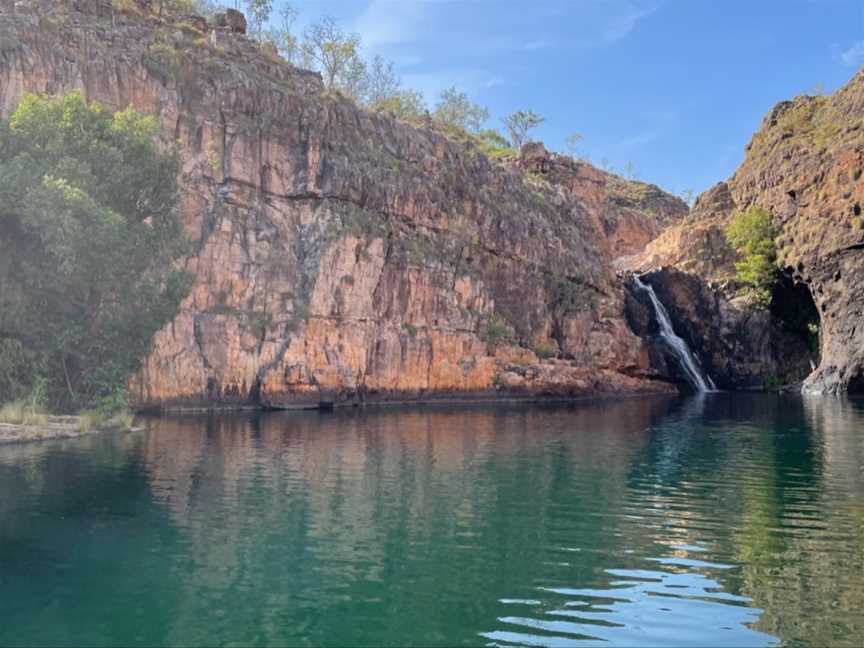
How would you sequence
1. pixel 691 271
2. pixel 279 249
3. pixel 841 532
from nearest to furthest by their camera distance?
pixel 841 532 → pixel 279 249 → pixel 691 271

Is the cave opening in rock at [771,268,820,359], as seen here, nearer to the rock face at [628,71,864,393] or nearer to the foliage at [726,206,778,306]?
the rock face at [628,71,864,393]

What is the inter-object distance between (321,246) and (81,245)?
27.6 meters

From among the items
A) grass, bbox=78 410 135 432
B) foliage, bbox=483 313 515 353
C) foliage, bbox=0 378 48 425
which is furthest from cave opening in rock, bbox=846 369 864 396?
foliage, bbox=0 378 48 425

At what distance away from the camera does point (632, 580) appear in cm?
1373

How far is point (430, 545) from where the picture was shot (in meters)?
16.2

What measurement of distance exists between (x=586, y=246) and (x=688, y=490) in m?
67.5

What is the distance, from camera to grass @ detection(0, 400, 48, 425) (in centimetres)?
3491

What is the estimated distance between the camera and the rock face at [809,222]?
72688mm

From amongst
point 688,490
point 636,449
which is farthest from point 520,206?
point 688,490

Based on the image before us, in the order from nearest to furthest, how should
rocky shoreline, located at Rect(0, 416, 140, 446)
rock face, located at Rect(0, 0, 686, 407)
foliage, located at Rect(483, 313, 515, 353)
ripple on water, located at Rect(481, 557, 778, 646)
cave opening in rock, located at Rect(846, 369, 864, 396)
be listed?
1. ripple on water, located at Rect(481, 557, 778, 646)
2. rocky shoreline, located at Rect(0, 416, 140, 446)
3. rock face, located at Rect(0, 0, 686, 407)
4. cave opening in rock, located at Rect(846, 369, 864, 396)
5. foliage, located at Rect(483, 313, 515, 353)

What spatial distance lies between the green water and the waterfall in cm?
5255

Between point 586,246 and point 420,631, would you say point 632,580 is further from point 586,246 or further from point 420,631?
point 586,246

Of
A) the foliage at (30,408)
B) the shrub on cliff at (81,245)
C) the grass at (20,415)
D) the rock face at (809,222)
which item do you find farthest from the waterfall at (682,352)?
the grass at (20,415)

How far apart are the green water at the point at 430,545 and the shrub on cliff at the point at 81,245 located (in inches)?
338
